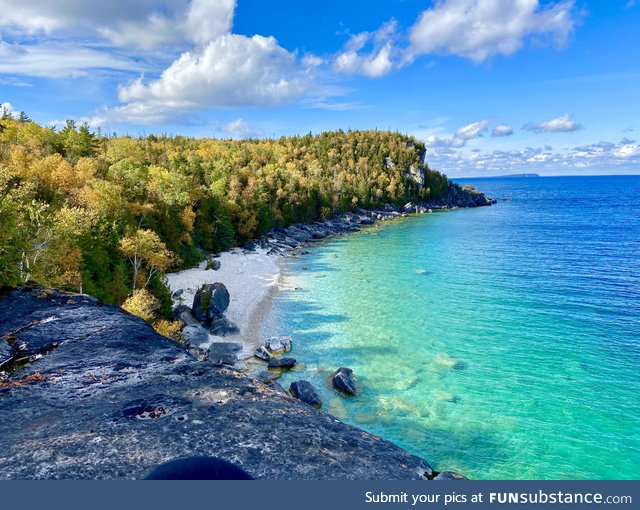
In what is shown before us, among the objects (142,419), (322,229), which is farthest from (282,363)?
(322,229)

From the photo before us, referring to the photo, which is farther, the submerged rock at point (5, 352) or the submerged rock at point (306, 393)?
the submerged rock at point (306, 393)

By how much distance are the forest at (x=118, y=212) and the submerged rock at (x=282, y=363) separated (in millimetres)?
10847

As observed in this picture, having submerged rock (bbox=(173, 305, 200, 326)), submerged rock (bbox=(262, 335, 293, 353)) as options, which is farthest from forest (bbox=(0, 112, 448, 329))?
submerged rock (bbox=(262, 335, 293, 353))

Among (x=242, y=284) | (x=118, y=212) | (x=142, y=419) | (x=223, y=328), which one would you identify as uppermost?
(x=118, y=212)

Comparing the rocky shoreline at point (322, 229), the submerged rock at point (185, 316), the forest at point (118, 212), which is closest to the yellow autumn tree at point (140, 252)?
the forest at point (118, 212)

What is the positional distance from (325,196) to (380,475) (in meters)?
123

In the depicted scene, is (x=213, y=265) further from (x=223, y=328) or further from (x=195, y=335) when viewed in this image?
(x=195, y=335)

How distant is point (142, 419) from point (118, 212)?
41.7 m

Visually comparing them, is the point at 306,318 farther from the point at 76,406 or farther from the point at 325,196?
the point at 325,196

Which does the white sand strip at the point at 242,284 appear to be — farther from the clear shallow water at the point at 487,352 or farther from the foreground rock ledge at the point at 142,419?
the foreground rock ledge at the point at 142,419

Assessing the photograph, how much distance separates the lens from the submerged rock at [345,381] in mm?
30719

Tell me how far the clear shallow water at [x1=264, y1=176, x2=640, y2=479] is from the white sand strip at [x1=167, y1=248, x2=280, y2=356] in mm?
2452

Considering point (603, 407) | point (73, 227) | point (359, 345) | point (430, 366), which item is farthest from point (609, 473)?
point (73, 227)

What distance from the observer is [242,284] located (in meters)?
59.2
